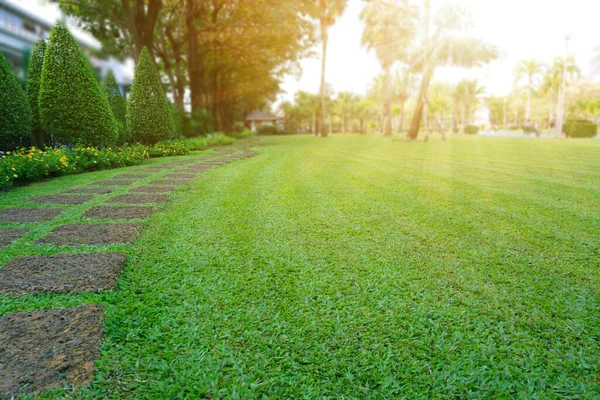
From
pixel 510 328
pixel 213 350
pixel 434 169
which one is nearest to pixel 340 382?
pixel 213 350

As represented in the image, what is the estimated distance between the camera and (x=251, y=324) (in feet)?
6.89

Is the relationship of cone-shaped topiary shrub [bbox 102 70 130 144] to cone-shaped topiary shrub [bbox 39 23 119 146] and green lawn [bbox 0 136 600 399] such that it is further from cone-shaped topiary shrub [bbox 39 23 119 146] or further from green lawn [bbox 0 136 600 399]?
green lawn [bbox 0 136 600 399]

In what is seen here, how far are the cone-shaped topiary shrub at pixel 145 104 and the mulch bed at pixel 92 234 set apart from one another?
801cm

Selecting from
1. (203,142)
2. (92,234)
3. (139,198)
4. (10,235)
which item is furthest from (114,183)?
(203,142)

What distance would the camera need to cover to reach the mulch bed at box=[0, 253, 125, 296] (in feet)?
7.78

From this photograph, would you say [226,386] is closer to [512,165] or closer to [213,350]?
[213,350]

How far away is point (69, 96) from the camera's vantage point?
8.13 meters

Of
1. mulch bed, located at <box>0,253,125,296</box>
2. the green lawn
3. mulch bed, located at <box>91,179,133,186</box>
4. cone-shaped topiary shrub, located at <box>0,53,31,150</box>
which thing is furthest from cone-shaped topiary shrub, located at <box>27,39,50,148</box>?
mulch bed, located at <box>0,253,125,296</box>

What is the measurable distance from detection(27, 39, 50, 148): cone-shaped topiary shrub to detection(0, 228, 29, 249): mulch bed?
236 inches

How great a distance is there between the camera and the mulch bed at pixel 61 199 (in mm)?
4711

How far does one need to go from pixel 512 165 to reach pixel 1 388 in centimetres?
1012

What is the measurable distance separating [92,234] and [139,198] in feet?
5.22

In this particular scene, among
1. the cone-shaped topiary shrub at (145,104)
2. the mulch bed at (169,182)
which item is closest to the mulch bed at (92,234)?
the mulch bed at (169,182)

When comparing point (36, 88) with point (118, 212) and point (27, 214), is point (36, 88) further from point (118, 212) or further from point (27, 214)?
point (118, 212)
